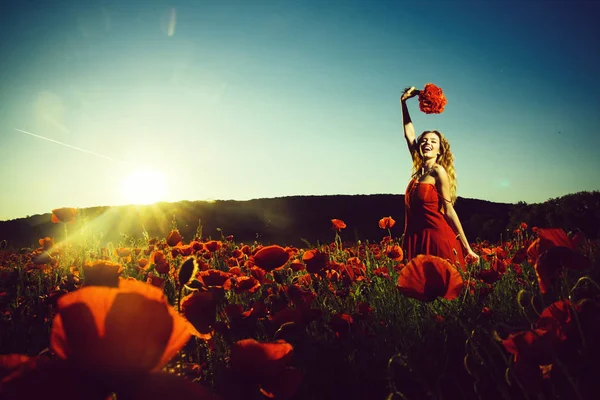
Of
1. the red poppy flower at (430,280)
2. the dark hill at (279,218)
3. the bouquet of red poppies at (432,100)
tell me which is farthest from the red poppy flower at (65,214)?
the dark hill at (279,218)

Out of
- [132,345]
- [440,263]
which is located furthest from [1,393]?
[440,263]

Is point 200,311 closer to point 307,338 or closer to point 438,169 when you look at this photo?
point 307,338

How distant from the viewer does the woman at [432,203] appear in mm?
3959

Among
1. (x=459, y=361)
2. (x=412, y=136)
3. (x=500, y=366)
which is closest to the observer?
(x=500, y=366)

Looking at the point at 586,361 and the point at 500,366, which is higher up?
the point at 586,361

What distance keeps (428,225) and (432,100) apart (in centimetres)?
135

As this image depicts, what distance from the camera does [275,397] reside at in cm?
71

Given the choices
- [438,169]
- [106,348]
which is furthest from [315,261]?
[438,169]

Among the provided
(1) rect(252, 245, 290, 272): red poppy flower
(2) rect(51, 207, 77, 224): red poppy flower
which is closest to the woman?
(1) rect(252, 245, 290, 272): red poppy flower

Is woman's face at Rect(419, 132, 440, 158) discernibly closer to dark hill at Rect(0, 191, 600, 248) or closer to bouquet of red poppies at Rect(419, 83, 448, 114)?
bouquet of red poppies at Rect(419, 83, 448, 114)

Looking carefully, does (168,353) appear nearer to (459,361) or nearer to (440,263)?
(440,263)

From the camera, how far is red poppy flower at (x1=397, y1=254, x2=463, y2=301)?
1266 mm

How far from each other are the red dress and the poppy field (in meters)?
1.30

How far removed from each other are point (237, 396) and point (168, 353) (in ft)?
1.16
